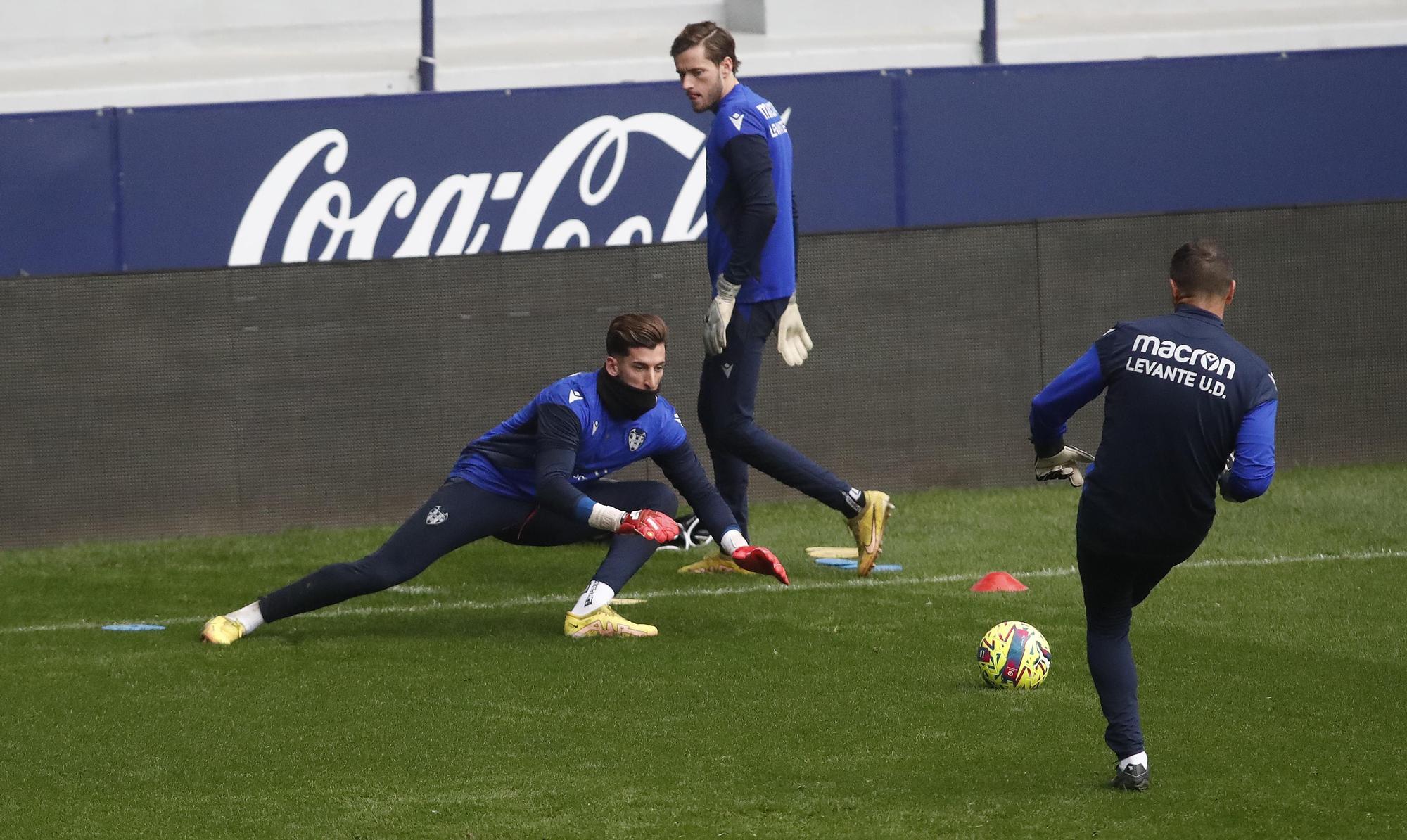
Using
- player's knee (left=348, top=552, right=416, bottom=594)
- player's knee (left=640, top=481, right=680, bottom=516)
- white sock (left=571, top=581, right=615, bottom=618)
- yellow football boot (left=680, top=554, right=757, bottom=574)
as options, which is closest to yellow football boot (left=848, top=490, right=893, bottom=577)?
yellow football boot (left=680, top=554, right=757, bottom=574)

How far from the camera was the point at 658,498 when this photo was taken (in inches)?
306

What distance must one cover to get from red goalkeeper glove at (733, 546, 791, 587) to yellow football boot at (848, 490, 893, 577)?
1.58 meters

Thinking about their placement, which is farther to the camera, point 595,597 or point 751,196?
point 751,196

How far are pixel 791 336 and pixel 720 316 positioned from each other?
2.65 ft

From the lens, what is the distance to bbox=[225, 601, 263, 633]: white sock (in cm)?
743

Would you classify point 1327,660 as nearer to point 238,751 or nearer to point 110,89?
point 238,751

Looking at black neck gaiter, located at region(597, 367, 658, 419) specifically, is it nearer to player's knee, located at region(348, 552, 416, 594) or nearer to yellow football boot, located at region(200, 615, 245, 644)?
player's knee, located at region(348, 552, 416, 594)

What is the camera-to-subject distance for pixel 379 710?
6219 mm

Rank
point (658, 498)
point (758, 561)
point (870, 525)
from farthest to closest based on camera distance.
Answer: point (870, 525), point (658, 498), point (758, 561)

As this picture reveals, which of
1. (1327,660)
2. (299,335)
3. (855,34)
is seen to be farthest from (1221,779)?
(855,34)

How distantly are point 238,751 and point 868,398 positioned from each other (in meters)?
6.01

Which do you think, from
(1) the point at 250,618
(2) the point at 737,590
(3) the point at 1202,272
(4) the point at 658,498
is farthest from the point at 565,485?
(3) the point at 1202,272

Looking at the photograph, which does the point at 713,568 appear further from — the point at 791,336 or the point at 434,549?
the point at 434,549

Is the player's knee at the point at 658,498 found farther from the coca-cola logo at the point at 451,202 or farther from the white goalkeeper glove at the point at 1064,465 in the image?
the coca-cola logo at the point at 451,202
